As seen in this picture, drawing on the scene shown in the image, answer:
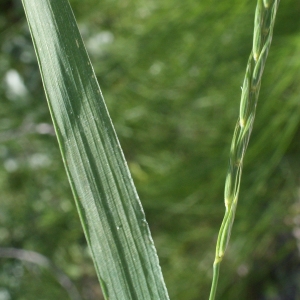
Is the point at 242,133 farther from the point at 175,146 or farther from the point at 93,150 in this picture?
the point at 175,146

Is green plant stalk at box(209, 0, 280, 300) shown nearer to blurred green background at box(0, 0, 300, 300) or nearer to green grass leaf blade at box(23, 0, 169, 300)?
green grass leaf blade at box(23, 0, 169, 300)

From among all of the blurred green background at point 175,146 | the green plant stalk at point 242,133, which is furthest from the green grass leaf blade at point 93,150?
the blurred green background at point 175,146

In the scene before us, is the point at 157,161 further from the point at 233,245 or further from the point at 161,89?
the point at 233,245

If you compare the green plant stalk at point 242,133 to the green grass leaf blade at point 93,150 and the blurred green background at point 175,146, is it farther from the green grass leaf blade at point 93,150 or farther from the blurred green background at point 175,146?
the blurred green background at point 175,146

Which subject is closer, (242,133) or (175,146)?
(242,133)

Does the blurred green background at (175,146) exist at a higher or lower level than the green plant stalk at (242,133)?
higher

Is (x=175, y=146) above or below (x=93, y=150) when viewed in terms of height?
above

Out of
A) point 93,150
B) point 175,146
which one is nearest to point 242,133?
point 93,150
